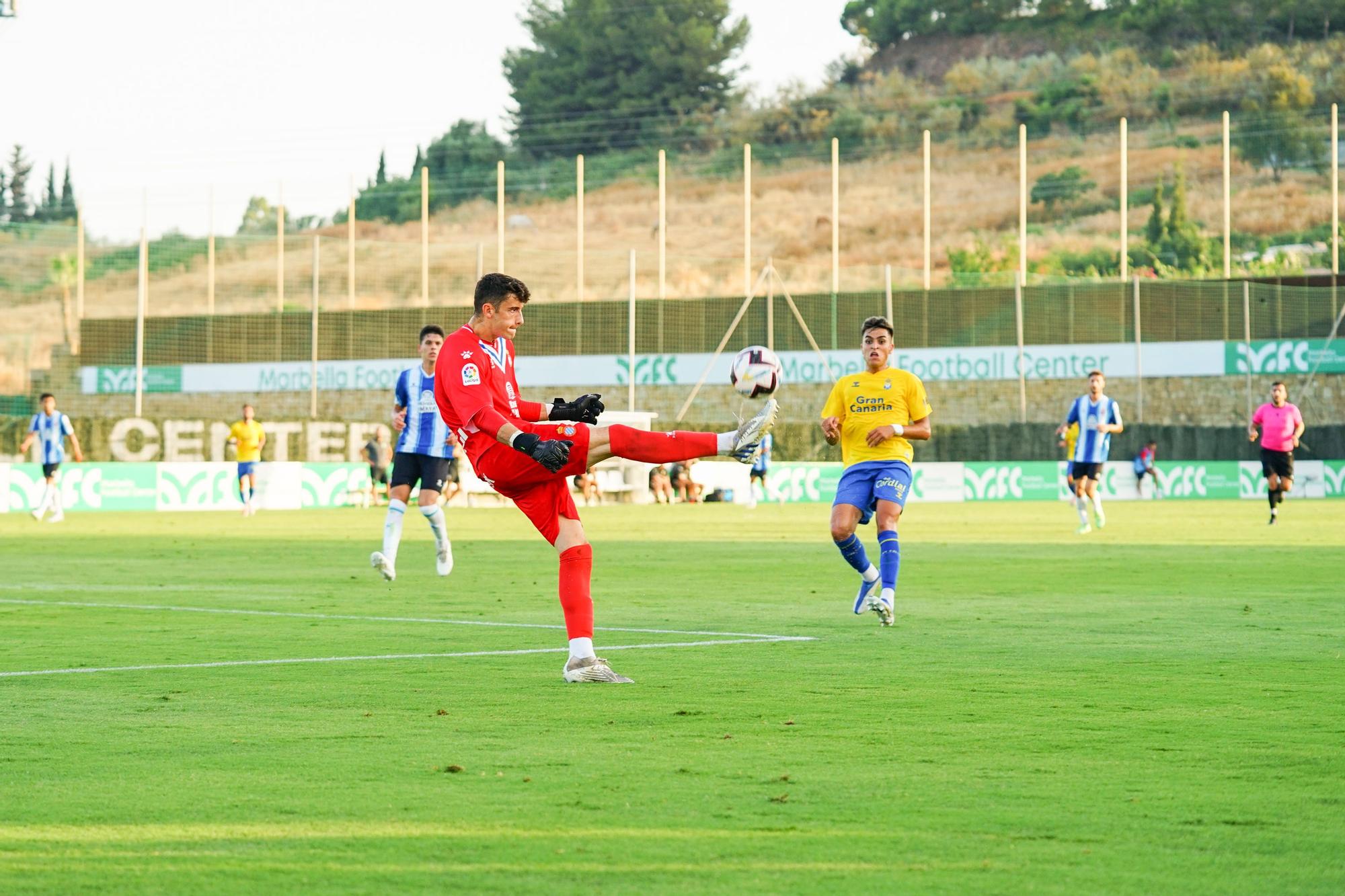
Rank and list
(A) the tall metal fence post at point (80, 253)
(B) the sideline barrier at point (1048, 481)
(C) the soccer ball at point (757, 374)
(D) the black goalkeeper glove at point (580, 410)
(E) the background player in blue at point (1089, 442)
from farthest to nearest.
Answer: (A) the tall metal fence post at point (80, 253) → (B) the sideline barrier at point (1048, 481) → (E) the background player in blue at point (1089, 442) → (C) the soccer ball at point (757, 374) → (D) the black goalkeeper glove at point (580, 410)

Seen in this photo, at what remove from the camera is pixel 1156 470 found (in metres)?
49.0

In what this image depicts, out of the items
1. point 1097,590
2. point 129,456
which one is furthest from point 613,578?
point 129,456

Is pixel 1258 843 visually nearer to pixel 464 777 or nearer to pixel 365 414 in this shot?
pixel 464 777

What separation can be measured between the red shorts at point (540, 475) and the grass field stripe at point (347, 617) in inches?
97.3

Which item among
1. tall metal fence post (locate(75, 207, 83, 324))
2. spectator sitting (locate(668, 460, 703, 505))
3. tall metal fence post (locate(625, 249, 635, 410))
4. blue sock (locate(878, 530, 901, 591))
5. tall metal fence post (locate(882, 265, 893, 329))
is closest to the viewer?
blue sock (locate(878, 530, 901, 591))

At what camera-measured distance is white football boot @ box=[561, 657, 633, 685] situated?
8930 mm

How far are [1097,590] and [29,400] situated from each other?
53.5 metres

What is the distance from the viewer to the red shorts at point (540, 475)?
8.98m

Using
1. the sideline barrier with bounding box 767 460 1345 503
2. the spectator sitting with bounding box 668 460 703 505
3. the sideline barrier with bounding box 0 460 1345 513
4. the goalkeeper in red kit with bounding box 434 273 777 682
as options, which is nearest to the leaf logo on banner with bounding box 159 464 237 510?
the sideline barrier with bounding box 0 460 1345 513

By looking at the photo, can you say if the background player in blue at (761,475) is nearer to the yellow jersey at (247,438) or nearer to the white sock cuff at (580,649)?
the yellow jersey at (247,438)

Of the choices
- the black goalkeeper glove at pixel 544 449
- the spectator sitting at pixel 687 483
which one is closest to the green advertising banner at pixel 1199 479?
the spectator sitting at pixel 687 483

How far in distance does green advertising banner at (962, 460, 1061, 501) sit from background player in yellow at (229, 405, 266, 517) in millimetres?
19637

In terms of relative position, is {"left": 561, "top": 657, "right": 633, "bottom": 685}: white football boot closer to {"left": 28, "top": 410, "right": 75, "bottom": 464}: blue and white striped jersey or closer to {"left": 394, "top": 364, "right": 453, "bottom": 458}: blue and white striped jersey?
{"left": 394, "top": 364, "right": 453, "bottom": 458}: blue and white striped jersey

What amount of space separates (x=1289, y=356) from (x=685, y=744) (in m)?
47.4
